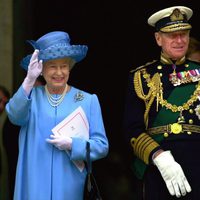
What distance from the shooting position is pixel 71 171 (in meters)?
4.09

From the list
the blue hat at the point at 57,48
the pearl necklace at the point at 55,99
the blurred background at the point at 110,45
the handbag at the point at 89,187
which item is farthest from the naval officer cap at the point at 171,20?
the blurred background at the point at 110,45

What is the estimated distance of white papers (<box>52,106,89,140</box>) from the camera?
407 cm

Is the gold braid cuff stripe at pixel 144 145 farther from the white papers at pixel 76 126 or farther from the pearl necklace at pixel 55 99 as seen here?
the pearl necklace at pixel 55 99

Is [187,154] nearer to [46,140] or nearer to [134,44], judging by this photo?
[46,140]

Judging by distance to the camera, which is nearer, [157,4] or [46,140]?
[46,140]

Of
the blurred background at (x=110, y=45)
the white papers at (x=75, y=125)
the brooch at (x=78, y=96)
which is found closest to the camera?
the white papers at (x=75, y=125)

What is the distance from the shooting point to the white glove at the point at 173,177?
399 centimetres

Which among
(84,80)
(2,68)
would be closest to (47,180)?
(2,68)

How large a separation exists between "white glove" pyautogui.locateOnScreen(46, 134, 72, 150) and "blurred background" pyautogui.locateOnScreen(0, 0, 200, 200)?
2.99 m

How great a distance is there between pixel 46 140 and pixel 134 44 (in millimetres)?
3992

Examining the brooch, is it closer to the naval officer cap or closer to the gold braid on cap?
the gold braid on cap

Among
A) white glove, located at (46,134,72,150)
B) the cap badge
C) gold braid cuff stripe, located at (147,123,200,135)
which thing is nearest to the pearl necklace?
white glove, located at (46,134,72,150)

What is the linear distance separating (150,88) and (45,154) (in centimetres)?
73

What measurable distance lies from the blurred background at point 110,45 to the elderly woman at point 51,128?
286 cm
